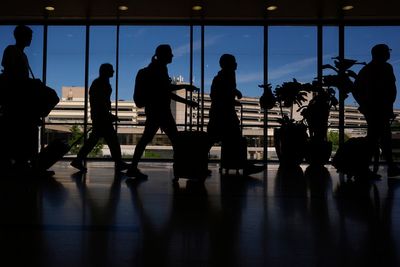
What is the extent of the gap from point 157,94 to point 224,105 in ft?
2.93

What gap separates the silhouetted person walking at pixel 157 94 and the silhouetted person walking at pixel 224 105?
0.56 meters

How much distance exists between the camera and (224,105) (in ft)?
14.0

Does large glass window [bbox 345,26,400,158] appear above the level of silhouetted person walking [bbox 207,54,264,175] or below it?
above

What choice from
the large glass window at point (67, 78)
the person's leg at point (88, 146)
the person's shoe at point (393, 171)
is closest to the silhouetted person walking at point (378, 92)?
the person's shoe at point (393, 171)

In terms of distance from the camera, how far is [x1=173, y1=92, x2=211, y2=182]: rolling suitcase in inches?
139

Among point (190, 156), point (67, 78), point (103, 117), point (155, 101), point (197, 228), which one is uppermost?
point (67, 78)

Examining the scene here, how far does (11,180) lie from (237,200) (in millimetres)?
2216

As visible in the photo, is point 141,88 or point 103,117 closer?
point 141,88
